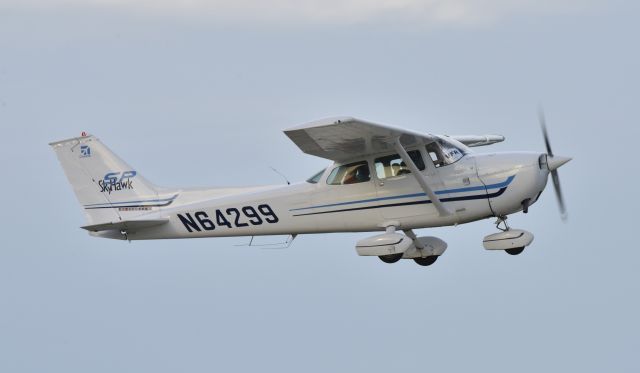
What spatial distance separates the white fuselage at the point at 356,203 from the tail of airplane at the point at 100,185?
16.4 inches

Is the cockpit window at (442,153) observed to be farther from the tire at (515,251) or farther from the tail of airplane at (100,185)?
the tail of airplane at (100,185)

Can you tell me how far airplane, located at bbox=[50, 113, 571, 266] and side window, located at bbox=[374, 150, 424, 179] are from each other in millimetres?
15

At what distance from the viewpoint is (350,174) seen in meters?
18.8

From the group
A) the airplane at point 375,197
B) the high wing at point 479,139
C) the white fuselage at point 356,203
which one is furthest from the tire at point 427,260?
the high wing at point 479,139

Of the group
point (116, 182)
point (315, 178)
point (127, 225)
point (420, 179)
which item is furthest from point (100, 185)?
point (420, 179)

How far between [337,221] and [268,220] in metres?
1.16

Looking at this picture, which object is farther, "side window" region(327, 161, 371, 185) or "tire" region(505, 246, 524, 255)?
"side window" region(327, 161, 371, 185)

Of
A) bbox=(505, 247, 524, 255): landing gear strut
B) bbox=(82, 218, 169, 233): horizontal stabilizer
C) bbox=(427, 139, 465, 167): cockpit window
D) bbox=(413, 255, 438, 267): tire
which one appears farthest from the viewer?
bbox=(82, 218, 169, 233): horizontal stabilizer

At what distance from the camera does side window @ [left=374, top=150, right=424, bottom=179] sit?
18.3 m

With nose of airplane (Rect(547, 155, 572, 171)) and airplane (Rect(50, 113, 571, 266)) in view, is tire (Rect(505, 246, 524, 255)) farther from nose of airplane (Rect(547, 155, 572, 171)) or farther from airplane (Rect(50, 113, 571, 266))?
nose of airplane (Rect(547, 155, 572, 171))

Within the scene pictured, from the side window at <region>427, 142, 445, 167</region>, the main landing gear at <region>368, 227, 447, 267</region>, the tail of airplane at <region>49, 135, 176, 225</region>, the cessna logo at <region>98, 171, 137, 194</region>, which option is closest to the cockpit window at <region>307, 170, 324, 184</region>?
the main landing gear at <region>368, 227, 447, 267</region>

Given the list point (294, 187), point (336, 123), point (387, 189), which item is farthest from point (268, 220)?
point (336, 123)

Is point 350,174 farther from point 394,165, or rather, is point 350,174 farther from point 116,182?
point 116,182

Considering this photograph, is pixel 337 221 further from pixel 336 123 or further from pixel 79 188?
pixel 79 188
